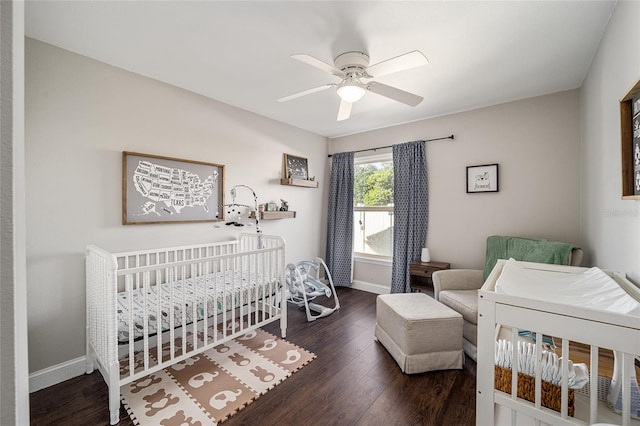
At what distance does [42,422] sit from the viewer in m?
1.55

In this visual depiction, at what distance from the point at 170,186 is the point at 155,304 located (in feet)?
3.56

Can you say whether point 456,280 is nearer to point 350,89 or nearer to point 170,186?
point 350,89

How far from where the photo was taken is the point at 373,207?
158 inches

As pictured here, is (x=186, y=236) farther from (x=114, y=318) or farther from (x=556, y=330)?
(x=556, y=330)

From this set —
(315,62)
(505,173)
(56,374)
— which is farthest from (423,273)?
(56,374)

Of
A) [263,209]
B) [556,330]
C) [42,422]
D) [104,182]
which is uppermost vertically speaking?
[104,182]

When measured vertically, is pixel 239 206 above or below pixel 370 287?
above

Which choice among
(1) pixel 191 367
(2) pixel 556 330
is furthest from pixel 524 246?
(1) pixel 191 367

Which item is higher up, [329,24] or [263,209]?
[329,24]

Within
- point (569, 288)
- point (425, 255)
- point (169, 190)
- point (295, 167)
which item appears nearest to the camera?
point (569, 288)

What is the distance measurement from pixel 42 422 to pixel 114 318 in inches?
27.8

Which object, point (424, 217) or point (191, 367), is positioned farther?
point (424, 217)

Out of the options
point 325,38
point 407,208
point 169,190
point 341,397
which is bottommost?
point 341,397

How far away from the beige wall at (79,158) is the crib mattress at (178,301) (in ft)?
1.37
